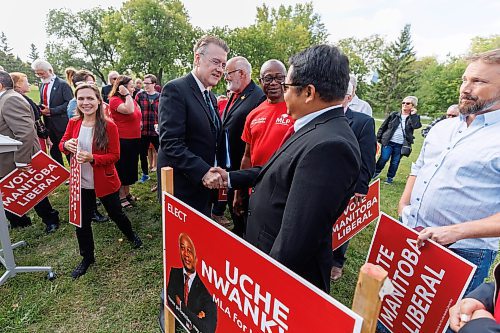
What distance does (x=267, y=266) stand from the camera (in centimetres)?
109

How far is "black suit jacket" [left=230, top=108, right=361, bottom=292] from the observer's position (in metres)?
1.21

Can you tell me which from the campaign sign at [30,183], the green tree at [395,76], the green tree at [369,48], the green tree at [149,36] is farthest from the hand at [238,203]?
the green tree at [369,48]

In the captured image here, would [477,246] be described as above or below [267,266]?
below

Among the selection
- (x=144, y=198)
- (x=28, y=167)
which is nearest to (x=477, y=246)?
(x=28, y=167)

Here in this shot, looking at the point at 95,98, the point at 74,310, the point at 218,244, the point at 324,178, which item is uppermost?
the point at 95,98

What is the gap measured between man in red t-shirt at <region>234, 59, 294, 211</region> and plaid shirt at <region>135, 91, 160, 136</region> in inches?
148

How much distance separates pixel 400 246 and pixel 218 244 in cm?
119

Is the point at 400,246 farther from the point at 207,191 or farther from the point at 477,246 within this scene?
the point at 207,191

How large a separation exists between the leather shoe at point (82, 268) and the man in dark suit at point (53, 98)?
10.9 ft

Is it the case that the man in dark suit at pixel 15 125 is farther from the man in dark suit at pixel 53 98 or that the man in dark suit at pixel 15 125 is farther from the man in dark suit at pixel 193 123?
the man in dark suit at pixel 193 123

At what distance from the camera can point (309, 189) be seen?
1.21 m

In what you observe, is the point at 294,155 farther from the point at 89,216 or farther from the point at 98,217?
the point at 98,217

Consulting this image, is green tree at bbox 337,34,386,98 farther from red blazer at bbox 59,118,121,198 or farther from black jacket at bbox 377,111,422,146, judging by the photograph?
red blazer at bbox 59,118,121,198

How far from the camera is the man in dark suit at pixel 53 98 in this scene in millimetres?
5258
